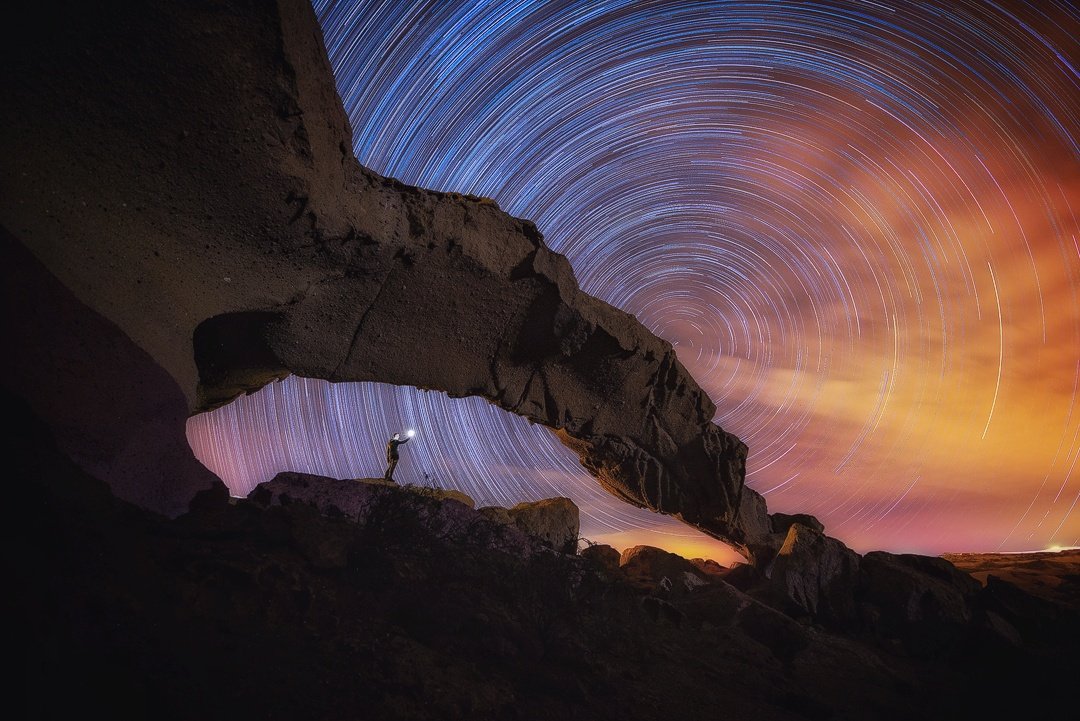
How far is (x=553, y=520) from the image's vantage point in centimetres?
1048

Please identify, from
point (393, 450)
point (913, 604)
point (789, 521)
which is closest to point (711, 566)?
point (789, 521)

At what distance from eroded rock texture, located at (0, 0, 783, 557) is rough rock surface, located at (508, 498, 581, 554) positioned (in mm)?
1825

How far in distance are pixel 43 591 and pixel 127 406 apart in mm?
1825

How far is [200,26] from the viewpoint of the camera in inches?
172

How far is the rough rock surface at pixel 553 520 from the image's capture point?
10.1 metres

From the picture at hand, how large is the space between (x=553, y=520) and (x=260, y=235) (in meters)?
7.40

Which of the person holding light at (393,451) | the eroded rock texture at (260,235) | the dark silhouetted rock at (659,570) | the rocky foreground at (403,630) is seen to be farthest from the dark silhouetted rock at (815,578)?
the person holding light at (393,451)

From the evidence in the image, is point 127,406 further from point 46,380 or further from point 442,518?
point 442,518

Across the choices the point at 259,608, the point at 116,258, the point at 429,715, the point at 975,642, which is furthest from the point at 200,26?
the point at 975,642

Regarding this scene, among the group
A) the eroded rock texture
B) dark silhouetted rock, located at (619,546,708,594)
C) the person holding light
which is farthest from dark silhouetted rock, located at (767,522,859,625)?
the person holding light

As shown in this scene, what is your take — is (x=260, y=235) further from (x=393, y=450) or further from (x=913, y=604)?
(x=913, y=604)

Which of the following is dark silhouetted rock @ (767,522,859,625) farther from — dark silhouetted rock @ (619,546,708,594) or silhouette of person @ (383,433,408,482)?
silhouette of person @ (383,433,408,482)

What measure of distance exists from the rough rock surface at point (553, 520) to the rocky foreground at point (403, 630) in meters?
1.86

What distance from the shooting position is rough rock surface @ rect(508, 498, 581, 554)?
10.1m
